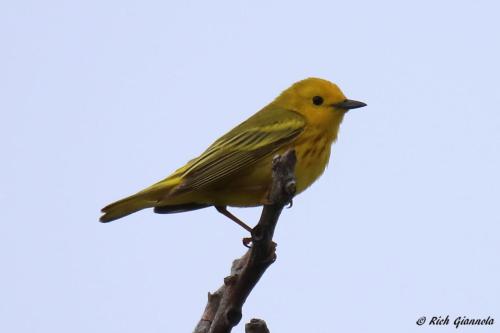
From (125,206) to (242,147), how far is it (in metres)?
1.08

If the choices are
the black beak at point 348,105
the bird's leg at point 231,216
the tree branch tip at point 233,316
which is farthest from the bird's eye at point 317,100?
the tree branch tip at point 233,316

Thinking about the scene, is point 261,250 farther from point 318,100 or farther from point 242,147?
point 318,100

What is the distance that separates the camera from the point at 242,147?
5918mm

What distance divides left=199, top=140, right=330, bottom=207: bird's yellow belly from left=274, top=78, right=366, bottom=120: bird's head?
44 cm

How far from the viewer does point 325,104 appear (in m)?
6.53

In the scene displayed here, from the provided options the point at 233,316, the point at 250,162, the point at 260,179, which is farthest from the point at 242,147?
the point at 233,316

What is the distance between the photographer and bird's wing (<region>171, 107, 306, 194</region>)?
18.4 feet

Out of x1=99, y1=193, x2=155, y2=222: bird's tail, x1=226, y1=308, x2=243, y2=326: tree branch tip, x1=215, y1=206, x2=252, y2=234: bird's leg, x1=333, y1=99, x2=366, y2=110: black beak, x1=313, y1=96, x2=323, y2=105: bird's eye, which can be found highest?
x1=313, y1=96, x2=323, y2=105: bird's eye

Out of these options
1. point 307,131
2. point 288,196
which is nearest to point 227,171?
point 307,131

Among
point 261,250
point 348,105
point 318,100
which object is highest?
point 318,100

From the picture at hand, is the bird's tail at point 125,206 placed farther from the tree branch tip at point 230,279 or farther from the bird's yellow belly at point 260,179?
the tree branch tip at point 230,279

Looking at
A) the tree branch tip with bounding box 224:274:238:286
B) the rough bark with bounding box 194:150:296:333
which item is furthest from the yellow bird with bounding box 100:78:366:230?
the rough bark with bounding box 194:150:296:333

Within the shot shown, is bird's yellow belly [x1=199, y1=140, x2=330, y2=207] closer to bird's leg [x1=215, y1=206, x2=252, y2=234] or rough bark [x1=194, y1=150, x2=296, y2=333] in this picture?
bird's leg [x1=215, y1=206, x2=252, y2=234]

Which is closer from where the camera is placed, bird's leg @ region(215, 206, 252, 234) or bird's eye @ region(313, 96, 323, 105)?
bird's leg @ region(215, 206, 252, 234)
